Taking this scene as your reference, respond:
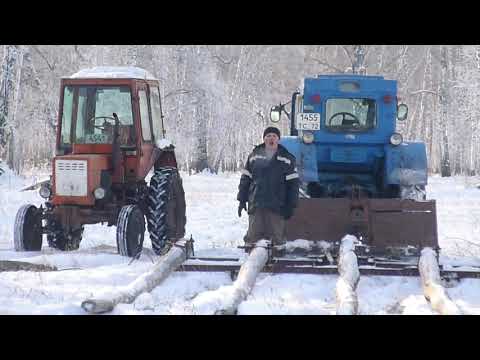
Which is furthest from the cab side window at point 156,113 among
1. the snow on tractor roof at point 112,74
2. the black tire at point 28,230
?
the black tire at point 28,230

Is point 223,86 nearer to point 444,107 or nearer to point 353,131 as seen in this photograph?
point 444,107

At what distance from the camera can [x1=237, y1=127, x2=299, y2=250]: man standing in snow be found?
393 inches

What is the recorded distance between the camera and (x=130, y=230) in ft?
35.0

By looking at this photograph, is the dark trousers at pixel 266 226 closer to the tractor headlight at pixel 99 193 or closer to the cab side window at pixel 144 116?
the tractor headlight at pixel 99 193

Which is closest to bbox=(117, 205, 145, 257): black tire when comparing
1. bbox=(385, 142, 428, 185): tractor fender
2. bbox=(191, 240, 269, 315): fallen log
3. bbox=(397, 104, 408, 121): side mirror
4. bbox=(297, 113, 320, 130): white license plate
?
bbox=(191, 240, 269, 315): fallen log

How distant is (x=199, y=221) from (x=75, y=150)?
4719 mm

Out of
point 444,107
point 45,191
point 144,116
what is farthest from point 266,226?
point 444,107

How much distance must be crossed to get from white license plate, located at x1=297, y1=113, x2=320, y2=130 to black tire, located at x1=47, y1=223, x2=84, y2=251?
11.9 ft

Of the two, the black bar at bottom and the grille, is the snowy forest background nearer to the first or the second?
the grille

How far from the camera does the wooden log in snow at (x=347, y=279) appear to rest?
254 inches

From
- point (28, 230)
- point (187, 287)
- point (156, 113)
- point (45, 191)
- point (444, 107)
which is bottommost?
point (187, 287)

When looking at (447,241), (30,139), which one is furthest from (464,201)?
(30,139)

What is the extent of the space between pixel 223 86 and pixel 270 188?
2657 centimetres

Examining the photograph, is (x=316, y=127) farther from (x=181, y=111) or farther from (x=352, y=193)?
(x=181, y=111)
